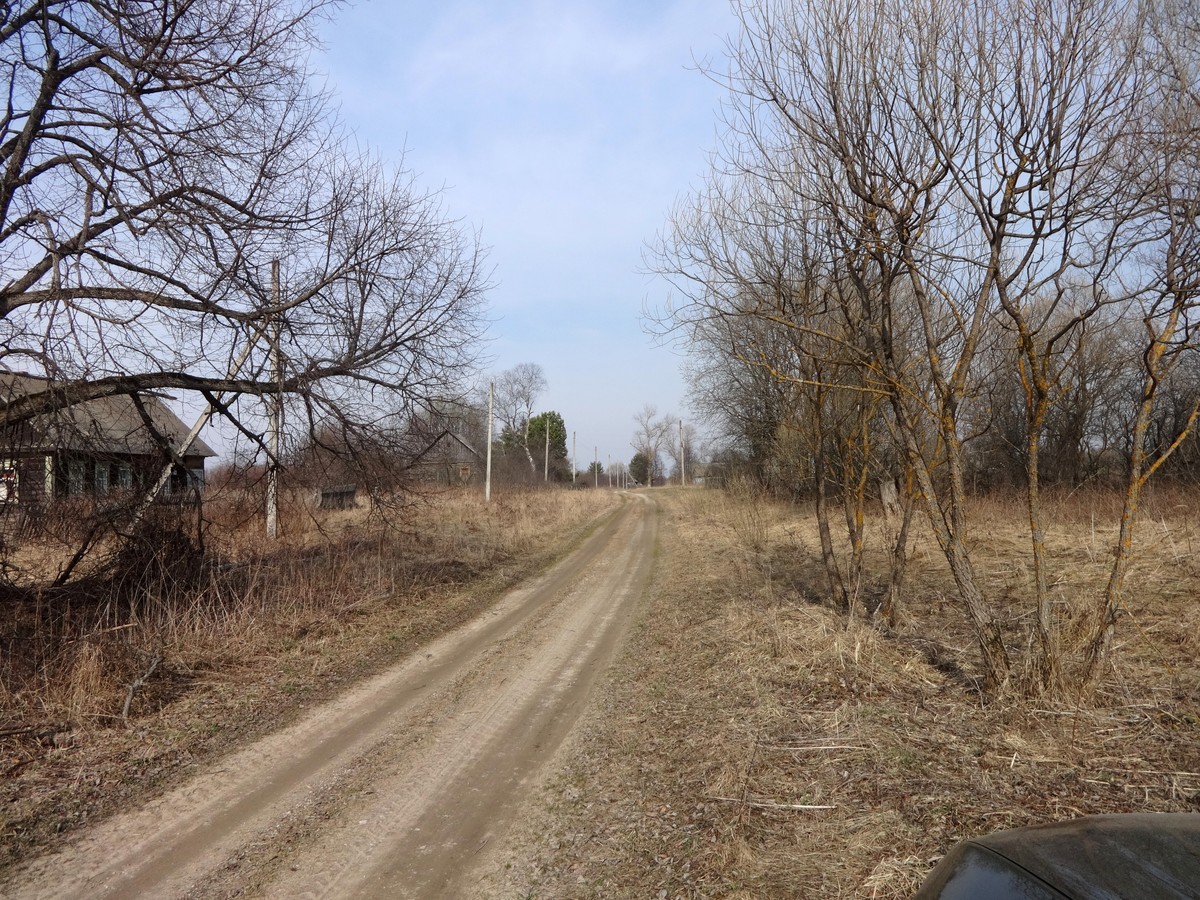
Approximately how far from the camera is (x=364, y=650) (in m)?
8.54

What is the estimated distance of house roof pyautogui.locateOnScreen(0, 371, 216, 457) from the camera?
696cm

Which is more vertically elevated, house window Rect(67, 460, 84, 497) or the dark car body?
house window Rect(67, 460, 84, 497)

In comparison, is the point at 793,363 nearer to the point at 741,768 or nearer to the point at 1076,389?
the point at 741,768

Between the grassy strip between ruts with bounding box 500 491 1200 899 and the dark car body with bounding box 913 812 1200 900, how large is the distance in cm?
135

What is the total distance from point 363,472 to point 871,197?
754cm

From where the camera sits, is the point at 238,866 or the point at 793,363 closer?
the point at 238,866

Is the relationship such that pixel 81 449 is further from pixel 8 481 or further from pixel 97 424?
pixel 8 481

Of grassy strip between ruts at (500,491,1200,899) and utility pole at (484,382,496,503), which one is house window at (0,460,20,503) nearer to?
grassy strip between ruts at (500,491,1200,899)

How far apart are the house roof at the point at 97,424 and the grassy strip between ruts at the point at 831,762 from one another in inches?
230

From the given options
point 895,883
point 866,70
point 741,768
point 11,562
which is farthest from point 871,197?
point 11,562

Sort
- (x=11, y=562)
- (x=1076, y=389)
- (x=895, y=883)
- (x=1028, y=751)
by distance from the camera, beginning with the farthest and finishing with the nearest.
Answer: (x=1076, y=389) < (x=11, y=562) < (x=1028, y=751) < (x=895, y=883)

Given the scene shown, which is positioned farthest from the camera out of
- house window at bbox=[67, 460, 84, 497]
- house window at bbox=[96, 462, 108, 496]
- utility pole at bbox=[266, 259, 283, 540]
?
utility pole at bbox=[266, 259, 283, 540]

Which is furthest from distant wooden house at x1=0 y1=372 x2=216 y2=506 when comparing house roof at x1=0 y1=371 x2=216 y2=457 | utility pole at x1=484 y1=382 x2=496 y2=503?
utility pole at x1=484 y1=382 x2=496 y2=503

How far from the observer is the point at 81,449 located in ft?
23.8
